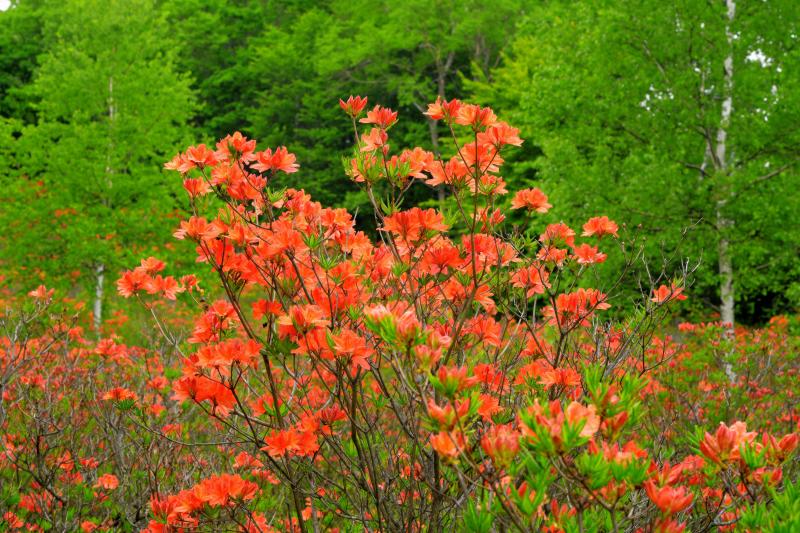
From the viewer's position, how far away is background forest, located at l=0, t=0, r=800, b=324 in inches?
352

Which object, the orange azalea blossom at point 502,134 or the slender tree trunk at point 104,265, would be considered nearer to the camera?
the orange azalea blossom at point 502,134

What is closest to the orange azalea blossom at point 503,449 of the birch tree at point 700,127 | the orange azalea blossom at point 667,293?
the orange azalea blossom at point 667,293

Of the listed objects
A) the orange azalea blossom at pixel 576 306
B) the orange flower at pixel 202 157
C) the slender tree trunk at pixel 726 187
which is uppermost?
the orange flower at pixel 202 157

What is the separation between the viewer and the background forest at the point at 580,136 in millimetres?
8938

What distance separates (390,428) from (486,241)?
3.50 m

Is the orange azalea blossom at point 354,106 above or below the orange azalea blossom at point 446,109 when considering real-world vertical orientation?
above

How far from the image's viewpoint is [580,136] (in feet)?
33.6

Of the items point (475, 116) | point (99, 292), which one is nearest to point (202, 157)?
point (475, 116)

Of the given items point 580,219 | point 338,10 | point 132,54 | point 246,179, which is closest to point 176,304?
point 132,54

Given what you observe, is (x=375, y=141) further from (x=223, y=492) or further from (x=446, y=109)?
(x=223, y=492)

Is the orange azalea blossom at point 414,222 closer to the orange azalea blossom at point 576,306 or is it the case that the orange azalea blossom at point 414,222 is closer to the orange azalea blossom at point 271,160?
the orange azalea blossom at point 271,160

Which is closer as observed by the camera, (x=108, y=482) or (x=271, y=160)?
(x=271, y=160)

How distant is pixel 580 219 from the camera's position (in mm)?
9859

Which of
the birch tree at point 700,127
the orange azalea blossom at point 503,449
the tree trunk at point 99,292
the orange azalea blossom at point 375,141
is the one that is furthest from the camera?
the tree trunk at point 99,292
